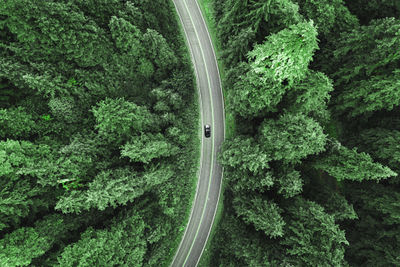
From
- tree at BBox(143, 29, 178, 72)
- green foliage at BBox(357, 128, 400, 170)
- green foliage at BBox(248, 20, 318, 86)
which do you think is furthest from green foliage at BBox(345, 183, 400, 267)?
tree at BBox(143, 29, 178, 72)

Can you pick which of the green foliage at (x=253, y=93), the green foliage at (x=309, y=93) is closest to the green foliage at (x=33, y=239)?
the green foliage at (x=253, y=93)

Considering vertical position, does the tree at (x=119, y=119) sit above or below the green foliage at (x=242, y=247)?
above

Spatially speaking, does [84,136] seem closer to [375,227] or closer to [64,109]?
[64,109]

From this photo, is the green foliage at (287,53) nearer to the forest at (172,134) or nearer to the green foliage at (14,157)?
the forest at (172,134)

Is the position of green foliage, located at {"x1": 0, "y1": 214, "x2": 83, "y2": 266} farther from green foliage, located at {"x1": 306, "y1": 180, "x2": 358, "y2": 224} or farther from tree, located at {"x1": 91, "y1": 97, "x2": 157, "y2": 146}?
green foliage, located at {"x1": 306, "y1": 180, "x2": 358, "y2": 224}

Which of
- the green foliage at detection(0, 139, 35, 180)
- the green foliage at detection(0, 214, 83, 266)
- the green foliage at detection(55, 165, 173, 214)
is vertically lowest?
the green foliage at detection(0, 214, 83, 266)
